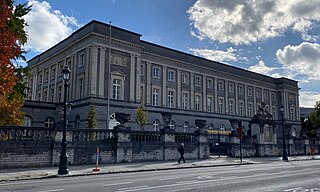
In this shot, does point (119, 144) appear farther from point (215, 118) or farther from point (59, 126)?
point (215, 118)

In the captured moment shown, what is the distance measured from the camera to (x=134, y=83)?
145 ft

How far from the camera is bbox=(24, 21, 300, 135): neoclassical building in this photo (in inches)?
1609

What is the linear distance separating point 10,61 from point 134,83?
1009 inches

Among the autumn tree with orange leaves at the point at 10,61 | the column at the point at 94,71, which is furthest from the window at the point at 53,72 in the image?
the autumn tree with orange leaves at the point at 10,61

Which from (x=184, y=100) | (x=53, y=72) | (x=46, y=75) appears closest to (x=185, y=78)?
(x=184, y=100)

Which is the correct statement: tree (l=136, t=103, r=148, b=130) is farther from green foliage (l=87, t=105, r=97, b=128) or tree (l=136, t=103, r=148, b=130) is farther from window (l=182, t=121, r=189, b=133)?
window (l=182, t=121, r=189, b=133)

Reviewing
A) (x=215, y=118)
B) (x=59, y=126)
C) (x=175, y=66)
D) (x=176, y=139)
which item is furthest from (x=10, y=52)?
(x=215, y=118)

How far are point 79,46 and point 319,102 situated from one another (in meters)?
46.3

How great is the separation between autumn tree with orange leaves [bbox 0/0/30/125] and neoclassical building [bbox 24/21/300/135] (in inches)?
424

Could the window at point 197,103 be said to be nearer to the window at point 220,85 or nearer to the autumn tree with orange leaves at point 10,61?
the window at point 220,85

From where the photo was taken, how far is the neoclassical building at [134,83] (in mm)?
40875

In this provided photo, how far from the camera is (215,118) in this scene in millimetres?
58625

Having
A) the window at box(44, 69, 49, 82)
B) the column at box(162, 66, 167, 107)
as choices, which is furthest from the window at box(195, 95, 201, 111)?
the window at box(44, 69, 49, 82)

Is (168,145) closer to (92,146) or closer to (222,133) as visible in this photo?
(92,146)
